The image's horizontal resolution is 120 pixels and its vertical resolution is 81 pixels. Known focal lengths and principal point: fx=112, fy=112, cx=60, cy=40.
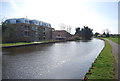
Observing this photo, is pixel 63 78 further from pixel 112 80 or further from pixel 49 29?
pixel 49 29

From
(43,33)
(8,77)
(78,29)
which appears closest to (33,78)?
(8,77)

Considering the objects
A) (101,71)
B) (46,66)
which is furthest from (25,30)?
(101,71)

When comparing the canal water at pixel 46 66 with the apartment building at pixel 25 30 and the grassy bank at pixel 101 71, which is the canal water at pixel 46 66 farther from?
the apartment building at pixel 25 30

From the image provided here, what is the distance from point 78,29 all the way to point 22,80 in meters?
84.2

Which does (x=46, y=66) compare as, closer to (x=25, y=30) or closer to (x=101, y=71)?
(x=101, y=71)

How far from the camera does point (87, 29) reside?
78375 mm

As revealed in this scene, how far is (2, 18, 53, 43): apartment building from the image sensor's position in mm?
37956

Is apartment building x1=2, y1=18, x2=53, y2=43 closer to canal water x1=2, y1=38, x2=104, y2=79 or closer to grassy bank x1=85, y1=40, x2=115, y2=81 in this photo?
canal water x1=2, y1=38, x2=104, y2=79

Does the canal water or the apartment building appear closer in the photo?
the canal water

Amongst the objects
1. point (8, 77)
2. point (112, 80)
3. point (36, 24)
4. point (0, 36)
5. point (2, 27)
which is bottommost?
point (8, 77)

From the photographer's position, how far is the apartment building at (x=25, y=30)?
38.0 m

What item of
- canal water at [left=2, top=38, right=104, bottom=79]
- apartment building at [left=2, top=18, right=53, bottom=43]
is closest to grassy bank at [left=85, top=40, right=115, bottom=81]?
canal water at [left=2, top=38, right=104, bottom=79]

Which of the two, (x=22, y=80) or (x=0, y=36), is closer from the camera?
(x=22, y=80)

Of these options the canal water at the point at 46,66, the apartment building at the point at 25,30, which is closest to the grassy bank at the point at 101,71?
the canal water at the point at 46,66
